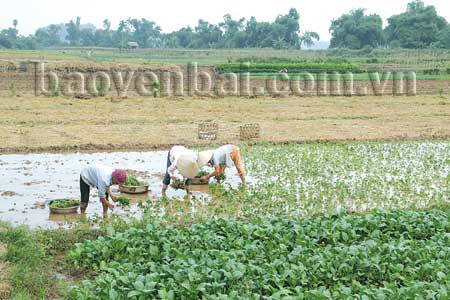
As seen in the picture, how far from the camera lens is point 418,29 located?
188 ft

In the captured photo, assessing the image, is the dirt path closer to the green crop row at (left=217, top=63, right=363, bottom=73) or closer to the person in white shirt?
the person in white shirt

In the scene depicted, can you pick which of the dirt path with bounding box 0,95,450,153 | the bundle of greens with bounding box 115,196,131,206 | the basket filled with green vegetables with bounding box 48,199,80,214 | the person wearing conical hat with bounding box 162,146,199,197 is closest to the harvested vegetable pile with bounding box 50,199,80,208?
the basket filled with green vegetables with bounding box 48,199,80,214

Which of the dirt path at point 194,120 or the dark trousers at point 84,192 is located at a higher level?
the dirt path at point 194,120

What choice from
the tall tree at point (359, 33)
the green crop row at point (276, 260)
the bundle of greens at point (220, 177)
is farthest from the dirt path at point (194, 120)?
the tall tree at point (359, 33)

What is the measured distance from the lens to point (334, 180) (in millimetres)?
12062

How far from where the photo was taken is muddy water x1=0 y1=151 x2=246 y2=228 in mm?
9359

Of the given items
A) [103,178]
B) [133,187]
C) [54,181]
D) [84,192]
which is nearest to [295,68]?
[54,181]

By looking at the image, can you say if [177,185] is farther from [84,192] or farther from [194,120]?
[194,120]

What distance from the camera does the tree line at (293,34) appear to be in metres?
57.4

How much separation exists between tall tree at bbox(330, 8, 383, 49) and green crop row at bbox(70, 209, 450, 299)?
187ft

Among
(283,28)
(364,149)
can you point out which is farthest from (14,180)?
(283,28)

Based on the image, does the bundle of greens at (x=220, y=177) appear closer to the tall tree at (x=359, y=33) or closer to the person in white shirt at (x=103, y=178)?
the person in white shirt at (x=103, y=178)

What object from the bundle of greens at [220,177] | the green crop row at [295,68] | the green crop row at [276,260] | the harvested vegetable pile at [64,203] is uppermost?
the green crop row at [295,68]

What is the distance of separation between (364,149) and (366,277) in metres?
9.12
